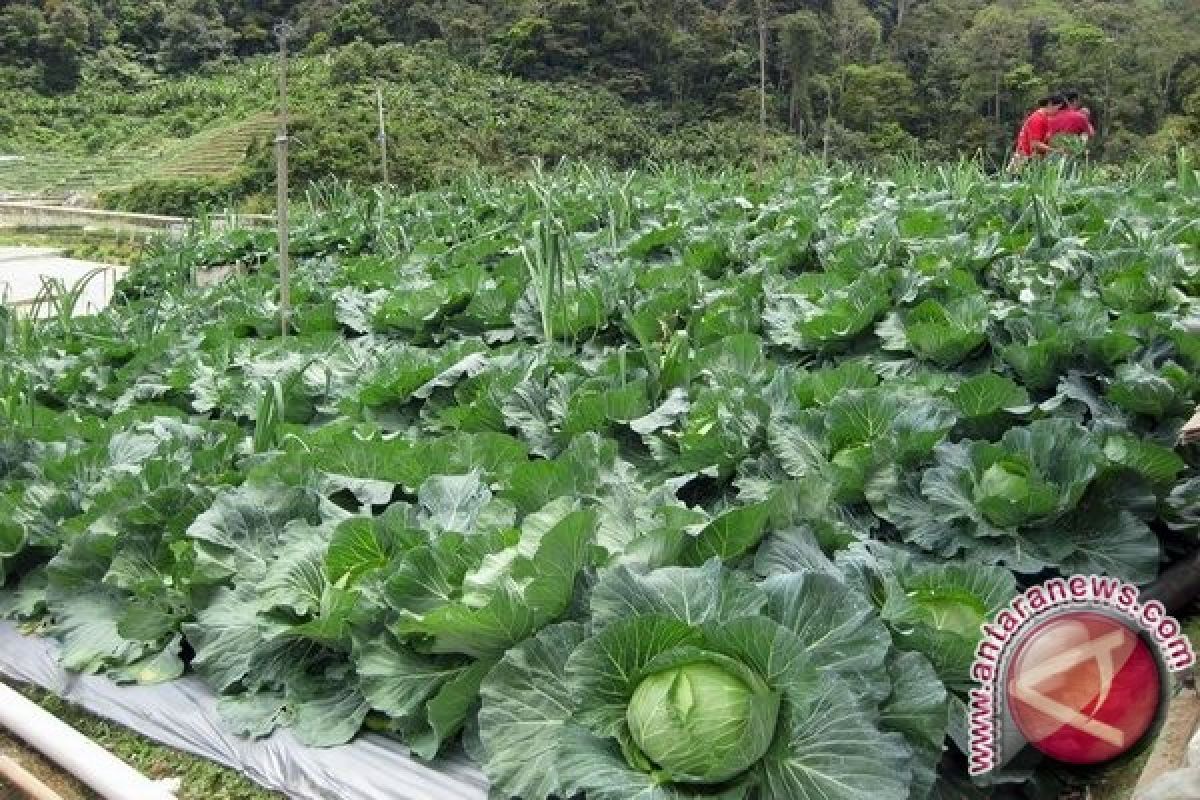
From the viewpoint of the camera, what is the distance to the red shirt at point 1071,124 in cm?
761

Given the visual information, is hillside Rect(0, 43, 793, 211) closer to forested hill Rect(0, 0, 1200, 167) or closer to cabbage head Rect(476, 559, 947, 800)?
forested hill Rect(0, 0, 1200, 167)

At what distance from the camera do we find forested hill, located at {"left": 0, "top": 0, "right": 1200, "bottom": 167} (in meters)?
30.7

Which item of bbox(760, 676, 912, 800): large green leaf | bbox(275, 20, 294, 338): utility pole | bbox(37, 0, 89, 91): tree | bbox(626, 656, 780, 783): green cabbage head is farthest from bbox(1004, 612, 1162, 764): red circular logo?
bbox(37, 0, 89, 91): tree

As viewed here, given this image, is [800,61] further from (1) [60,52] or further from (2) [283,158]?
(2) [283,158]

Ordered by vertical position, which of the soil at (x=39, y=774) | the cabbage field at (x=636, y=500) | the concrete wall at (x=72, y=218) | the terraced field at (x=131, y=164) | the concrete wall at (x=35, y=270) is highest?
the cabbage field at (x=636, y=500)

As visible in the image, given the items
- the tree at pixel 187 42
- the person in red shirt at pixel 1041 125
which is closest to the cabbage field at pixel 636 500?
the person in red shirt at pixel 1041 125

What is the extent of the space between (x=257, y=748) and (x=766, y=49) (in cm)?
3615

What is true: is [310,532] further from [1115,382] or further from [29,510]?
[1115,382]

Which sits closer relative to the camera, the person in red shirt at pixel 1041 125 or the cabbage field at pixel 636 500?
the cabbage field at pixel 636 500

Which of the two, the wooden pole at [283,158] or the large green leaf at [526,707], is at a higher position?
the wooden pole at [283,158]

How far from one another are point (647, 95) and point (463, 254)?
117 ft

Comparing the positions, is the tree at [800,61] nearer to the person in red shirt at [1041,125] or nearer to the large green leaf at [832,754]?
the person in red shirt at [1041,125]

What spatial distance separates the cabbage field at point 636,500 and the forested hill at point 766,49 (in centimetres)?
2568

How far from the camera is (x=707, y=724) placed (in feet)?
4.72
